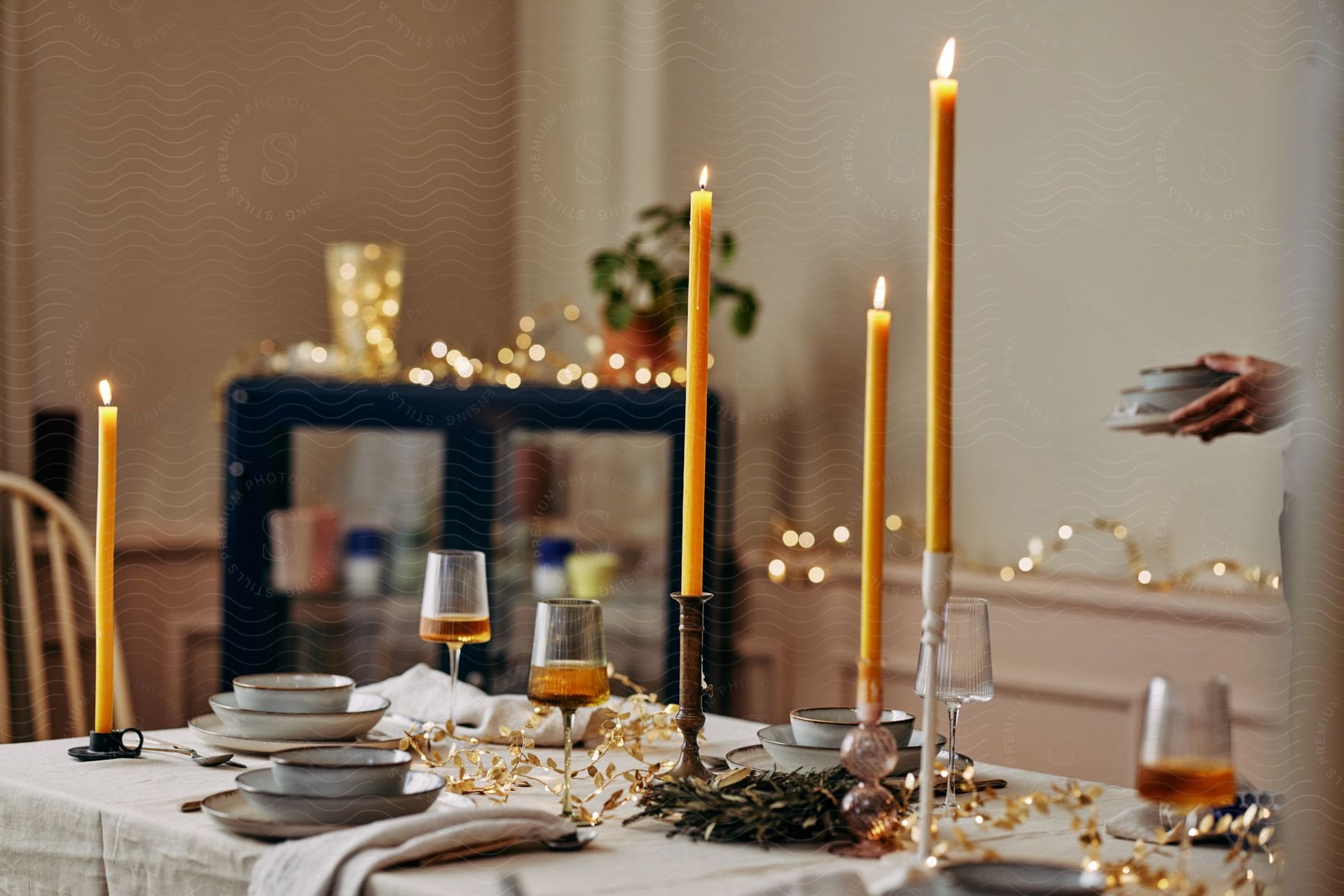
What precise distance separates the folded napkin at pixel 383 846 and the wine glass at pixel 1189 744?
320 mm

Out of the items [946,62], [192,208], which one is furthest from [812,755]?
[192,208]

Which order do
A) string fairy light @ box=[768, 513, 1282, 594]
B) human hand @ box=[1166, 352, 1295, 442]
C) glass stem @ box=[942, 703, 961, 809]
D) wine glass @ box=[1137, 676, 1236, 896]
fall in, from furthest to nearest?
string fairy light @ box=[768, 513, 1282, 594] < human hand @ box=[1166, 352, 1295, 442] < glass stem @ box=[942, 703, 961, 809] < wine glass @ box=[1137, 676, 1236, 896]

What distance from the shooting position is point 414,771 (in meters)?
0.84

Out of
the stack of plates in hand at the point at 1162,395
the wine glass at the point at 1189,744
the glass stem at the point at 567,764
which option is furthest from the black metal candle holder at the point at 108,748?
the stack of plates in hand at the point at 1162,395

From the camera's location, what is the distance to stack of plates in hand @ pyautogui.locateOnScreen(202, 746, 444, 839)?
0.77m

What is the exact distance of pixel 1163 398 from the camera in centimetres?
124

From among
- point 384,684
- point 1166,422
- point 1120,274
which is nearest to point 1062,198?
point 1120,274

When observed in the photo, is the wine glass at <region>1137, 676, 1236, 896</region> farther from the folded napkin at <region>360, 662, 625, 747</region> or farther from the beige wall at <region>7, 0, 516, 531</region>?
the beige wall at <region>7, 0, 516, 531</region>

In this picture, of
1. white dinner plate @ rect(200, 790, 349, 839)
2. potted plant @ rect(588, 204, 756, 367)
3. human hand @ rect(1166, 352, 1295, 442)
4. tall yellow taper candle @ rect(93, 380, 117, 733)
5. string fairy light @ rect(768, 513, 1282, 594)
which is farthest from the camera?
potted plant @ rect(588, 204, 756, 367)

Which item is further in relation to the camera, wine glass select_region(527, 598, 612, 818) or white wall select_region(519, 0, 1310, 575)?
white wall select_region(519, 0, 1310, 575)

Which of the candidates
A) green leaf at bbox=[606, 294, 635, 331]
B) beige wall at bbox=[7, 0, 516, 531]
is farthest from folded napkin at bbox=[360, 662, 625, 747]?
beige wall at bbox=[7, 0, 516, 531]

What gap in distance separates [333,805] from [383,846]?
0.23 feet

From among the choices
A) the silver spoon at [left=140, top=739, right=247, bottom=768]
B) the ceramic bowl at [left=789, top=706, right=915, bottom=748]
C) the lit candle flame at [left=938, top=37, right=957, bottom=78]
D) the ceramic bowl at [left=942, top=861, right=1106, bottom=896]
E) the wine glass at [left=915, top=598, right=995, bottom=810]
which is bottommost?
the silver spoon at [left=140, top=739, right=247, bottom=768]

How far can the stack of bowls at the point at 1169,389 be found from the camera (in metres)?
1.21
